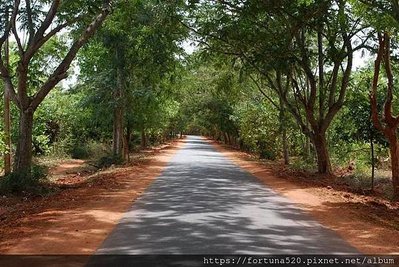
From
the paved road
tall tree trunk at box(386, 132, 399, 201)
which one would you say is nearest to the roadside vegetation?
tall tree trunk at box(386, 132, 399, 201)

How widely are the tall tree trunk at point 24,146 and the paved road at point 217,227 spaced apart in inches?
159

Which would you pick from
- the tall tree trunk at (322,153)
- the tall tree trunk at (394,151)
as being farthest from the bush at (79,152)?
the tall tree trunk at (394,151)

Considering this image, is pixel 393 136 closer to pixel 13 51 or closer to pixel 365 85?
pixel 365 85

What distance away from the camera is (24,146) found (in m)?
14.2

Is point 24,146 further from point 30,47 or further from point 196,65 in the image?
point 196,65

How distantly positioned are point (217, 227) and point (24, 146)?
329 inches

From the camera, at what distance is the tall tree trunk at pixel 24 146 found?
554 inches

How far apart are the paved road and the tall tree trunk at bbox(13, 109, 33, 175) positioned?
13.3ft

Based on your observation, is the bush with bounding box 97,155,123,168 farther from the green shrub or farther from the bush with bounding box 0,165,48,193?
the green shrub

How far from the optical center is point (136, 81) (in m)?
24.6

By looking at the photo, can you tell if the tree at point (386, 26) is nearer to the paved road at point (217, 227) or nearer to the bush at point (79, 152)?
the paved road at point (217, 227)

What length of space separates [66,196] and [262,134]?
71.9ft

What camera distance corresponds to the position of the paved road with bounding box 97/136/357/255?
689 cm

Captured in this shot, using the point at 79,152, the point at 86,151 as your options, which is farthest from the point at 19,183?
the point at 86,151
